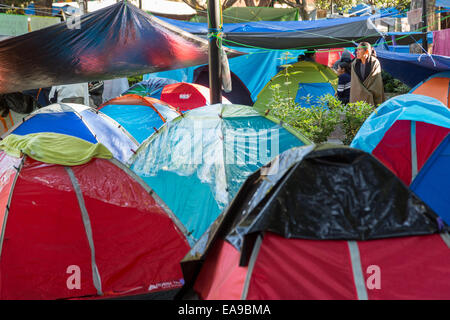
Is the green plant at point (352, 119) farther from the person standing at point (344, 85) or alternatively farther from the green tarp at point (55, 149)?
the green tarp at point (55, 149)

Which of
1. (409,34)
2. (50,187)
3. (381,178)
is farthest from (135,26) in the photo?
(409,34)

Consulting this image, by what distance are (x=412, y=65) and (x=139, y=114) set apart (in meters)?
4.86

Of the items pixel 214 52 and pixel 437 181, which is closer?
pixel 437 181

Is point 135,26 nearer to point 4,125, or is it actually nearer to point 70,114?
point 70,114

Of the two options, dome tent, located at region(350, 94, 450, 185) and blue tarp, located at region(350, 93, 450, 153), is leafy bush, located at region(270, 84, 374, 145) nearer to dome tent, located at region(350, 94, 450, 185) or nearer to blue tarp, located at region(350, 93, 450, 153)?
blue tarp, located at region(350, 93, 450, 153)

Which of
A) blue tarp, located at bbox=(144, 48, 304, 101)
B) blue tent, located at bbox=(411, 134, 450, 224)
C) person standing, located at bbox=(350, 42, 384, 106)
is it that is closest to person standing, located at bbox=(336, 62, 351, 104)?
person standing, located at bbox=(350, 42, 384, 106)

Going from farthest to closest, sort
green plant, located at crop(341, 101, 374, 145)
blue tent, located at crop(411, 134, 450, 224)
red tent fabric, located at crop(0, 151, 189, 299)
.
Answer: green plant, located at crop(341, 101, 374, 145) < blue tent, located at crop(411, 134, 450, 224) < red tent fabric, located at crop(0, 151, 189, 299)

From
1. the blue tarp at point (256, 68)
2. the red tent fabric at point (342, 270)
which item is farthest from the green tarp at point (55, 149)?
the blue tarp at point (256, 68)

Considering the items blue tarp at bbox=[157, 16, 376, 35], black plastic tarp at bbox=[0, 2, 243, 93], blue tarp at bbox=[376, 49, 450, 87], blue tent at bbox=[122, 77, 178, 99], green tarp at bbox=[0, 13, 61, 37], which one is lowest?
blue tent at bbox=[122, 77, 178, 99]

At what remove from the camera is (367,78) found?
7.99 metres

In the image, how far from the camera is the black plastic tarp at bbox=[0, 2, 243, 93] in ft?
22.4

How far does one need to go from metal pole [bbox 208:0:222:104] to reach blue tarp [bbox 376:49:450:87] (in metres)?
3.79

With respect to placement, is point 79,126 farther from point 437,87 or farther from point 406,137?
point 437,87

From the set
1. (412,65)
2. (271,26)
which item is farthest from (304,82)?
(412,65)
